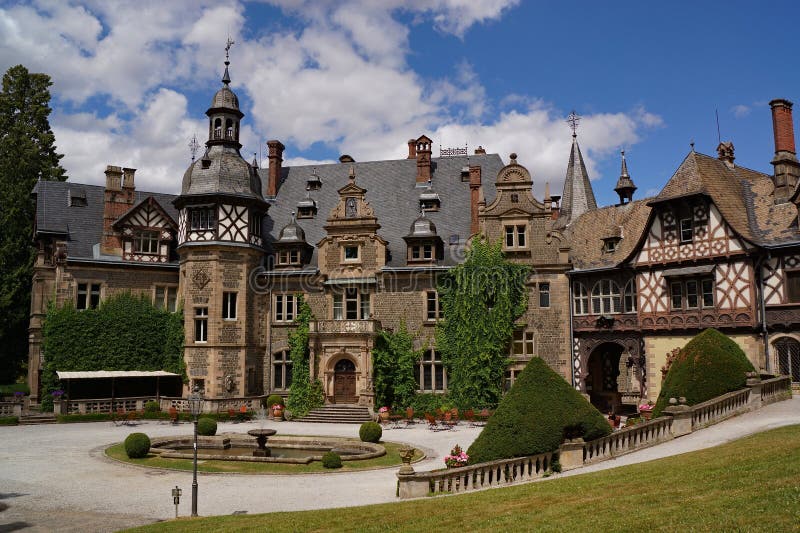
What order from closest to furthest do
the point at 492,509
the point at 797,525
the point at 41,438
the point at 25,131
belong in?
the point at 797,525 → the point at 492,509 → the point at 41,438 → the point at 25,131

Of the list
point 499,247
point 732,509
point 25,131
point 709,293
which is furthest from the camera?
point 25,131

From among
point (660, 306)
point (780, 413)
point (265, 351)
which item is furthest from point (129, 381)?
point (780, 413)

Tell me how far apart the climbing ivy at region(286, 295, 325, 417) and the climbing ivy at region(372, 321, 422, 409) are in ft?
11.5

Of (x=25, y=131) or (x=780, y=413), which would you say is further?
(x=25, y=131)

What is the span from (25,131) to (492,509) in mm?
45093

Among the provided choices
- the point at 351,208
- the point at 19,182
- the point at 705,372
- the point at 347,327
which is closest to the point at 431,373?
the point at 347,327

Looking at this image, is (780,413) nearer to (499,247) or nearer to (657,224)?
(657,224)

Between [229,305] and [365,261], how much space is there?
26.8 ft

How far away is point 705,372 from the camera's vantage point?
2192 centimetres

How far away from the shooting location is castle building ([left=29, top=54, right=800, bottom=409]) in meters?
32.0

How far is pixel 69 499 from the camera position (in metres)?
17.0

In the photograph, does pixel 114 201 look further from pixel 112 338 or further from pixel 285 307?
pixel 285 307

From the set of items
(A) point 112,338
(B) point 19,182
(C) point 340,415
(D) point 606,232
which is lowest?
(C) point 340,415

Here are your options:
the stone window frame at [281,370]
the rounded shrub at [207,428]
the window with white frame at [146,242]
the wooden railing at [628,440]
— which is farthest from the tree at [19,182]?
the wooden railing at [628,440]
